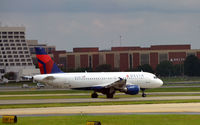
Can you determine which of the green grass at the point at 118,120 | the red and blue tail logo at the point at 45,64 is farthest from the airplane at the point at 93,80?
the green grass at the point at 118,120

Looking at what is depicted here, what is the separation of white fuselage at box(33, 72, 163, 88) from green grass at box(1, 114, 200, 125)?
29.9m

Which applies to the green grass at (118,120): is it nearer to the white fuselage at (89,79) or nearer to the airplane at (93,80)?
the airplane at (93,80)

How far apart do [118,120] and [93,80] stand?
34220 millimetres

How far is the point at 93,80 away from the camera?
76.1 meters

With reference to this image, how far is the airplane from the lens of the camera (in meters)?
73.8

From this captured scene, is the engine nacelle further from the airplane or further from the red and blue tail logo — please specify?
the red and blue tail logo

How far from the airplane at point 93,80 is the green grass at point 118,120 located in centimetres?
2874

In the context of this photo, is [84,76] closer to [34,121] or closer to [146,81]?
[146,81]

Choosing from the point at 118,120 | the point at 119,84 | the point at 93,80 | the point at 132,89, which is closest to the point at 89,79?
the point at 93,80

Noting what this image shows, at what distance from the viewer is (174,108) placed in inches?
2035

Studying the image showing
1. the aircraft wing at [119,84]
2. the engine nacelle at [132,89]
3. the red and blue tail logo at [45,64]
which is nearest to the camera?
the aircraft wing at [119,84]

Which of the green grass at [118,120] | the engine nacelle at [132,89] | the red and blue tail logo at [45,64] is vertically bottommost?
the green grass at [118,120]

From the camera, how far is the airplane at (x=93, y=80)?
7381 centimetres

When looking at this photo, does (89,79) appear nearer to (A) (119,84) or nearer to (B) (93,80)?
(B) (93,80)
